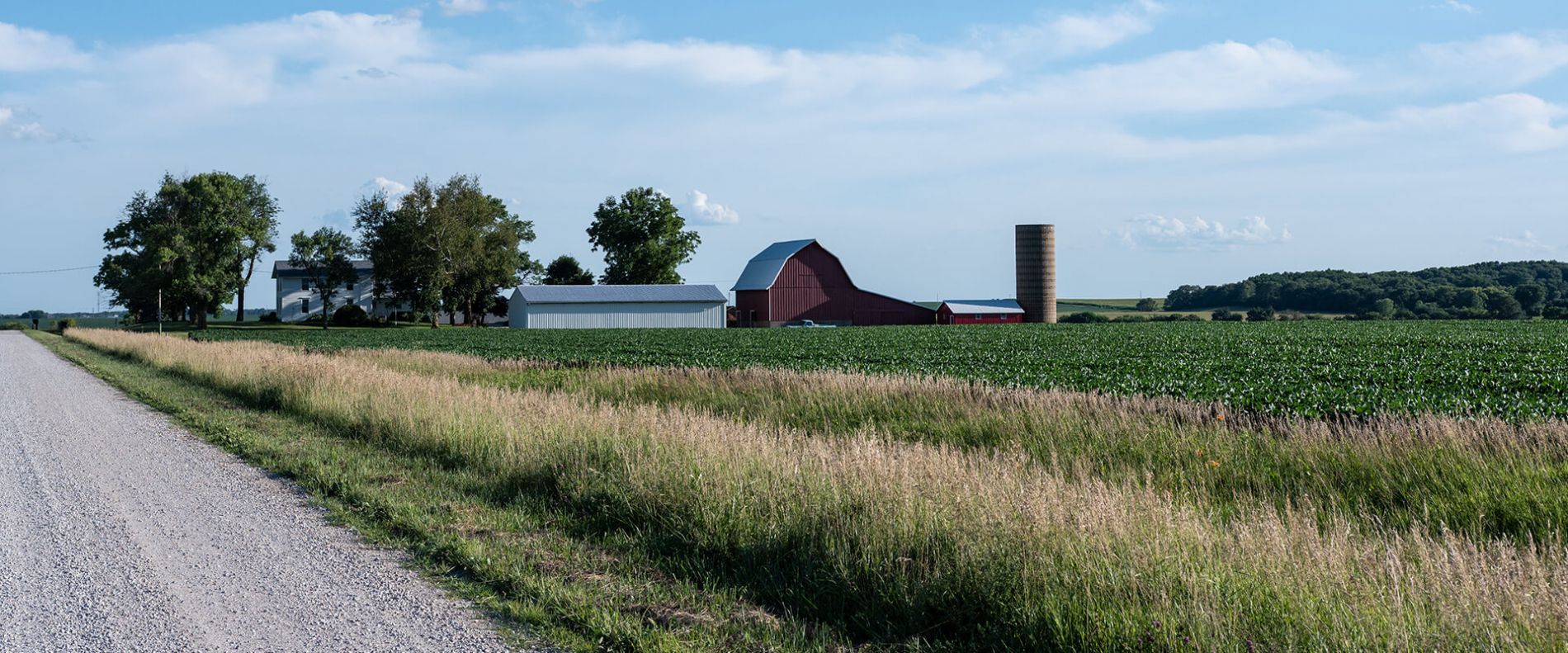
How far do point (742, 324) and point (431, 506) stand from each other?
78.2 metres

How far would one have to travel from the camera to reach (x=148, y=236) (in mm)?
76312

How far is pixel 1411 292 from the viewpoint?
A: 111312 millimetres

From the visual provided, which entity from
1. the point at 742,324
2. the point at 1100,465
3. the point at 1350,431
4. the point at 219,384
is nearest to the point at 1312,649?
the point at 1100,465

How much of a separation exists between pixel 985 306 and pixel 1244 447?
270ft

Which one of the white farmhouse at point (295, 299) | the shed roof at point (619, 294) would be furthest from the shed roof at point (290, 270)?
the shed roof at point (619, 294)

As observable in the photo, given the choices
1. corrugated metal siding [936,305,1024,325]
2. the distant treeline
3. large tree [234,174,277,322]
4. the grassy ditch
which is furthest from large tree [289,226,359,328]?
the distant treeline

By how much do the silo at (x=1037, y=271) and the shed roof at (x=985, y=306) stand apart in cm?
163

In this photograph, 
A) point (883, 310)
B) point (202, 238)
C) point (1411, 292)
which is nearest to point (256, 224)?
point (202, 238)

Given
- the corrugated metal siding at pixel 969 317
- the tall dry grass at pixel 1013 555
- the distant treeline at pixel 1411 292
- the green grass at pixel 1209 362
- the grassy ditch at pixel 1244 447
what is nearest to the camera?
the tall dry grass at pixel 1013 555

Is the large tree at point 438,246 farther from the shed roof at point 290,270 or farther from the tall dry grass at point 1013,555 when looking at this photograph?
the tall dry grass at point 1013,555

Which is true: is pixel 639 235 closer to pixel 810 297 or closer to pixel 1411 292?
pixel 810 297

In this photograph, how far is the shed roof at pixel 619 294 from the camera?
7869 centimetres

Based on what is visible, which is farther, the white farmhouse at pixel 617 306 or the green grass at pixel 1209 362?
the white farmhouse at pixel 617 306

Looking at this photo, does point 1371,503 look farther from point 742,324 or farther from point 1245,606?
point 742,324
